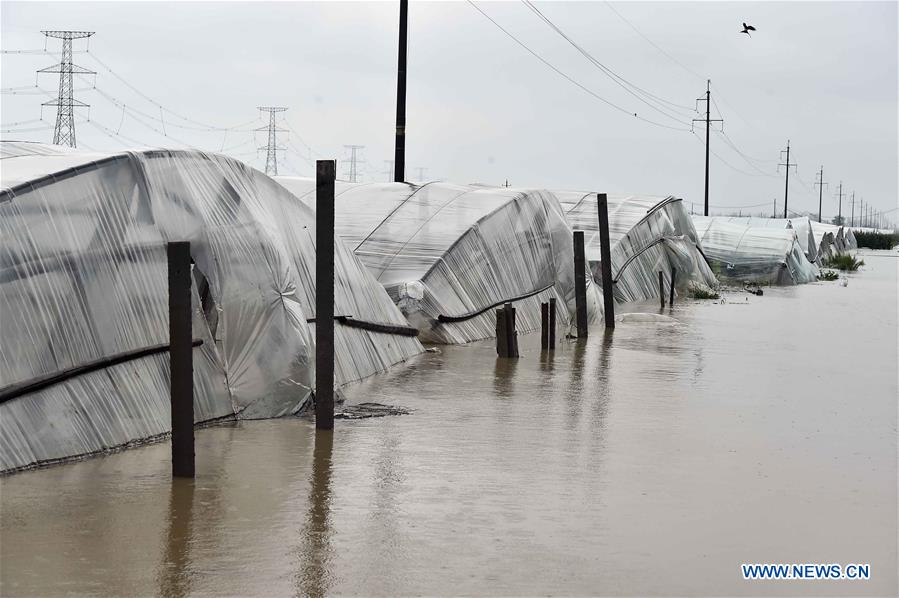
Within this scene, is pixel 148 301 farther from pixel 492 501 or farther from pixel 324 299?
pixel 492 501

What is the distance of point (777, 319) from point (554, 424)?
1532 centimetres

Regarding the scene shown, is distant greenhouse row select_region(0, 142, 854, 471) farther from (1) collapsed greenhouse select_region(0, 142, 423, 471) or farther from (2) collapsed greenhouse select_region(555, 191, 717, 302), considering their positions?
(2) collapsed greenhouse select_region(555, 191, 717, 302)

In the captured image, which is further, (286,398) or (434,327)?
(434,327)

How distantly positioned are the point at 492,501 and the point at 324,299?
313 cm

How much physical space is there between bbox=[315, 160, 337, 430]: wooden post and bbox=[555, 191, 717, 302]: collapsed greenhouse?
17.3 meters

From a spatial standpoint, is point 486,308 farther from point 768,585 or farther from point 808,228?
point 808,228

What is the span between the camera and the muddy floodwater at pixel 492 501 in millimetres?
6879

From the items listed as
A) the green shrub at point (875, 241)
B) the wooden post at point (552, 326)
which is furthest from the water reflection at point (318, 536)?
the green shrub at point (875, 241)

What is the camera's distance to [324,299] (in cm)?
1086

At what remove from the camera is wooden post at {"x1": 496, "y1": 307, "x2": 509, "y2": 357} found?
1700cm

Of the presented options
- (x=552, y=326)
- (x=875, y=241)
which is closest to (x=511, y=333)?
(x=552, y=326)

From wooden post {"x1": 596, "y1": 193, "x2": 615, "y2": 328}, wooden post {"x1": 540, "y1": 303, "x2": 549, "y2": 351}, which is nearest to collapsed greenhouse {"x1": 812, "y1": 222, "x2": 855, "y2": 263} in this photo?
wooden post {"x1": 596, "y1": 193, "x2": 615, "y2": 328}

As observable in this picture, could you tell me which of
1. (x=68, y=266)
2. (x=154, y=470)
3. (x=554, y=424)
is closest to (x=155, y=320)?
(x=68, y=266)

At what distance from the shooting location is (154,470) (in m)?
9.02
